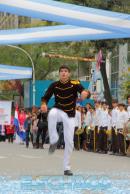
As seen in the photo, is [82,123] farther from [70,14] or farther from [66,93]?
[66,93]

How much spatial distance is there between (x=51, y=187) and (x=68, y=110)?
108 inches

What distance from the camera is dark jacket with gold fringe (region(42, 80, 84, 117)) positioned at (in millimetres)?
12016

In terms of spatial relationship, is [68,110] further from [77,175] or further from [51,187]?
[51,187]

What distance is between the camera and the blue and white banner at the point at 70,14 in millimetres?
14370

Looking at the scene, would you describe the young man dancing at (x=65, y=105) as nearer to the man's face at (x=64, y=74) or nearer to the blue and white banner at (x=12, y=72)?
the man's face at (x=64, y=74)

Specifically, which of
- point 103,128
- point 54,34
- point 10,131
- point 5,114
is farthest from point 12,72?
point 54,34

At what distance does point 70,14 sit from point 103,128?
10157mm

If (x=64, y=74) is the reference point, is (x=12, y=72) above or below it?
above

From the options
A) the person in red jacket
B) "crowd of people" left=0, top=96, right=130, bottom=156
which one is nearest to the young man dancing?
"crowd of people" left=0, top=96, right=130, bottom=156

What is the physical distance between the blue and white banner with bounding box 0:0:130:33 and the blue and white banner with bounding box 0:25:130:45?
119 centimetres

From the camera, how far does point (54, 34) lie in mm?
17344

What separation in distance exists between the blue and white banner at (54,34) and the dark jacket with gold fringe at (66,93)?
4.02 metres

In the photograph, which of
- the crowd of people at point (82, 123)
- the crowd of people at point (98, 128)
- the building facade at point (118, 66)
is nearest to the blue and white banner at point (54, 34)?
the crowd of people at point (82, 123)

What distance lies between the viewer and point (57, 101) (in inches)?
477
